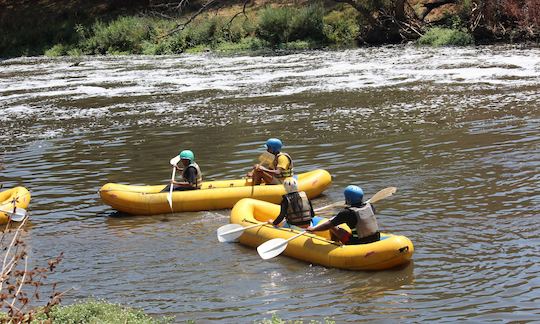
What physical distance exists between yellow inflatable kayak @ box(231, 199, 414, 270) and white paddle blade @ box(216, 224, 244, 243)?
10 cm

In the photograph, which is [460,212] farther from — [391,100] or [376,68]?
[376,68]

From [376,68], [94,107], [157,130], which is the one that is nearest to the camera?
[157,130]

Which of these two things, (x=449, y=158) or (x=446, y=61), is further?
(x=446, y=61)

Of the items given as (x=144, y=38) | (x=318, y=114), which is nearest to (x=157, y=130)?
(x=318, y=114)

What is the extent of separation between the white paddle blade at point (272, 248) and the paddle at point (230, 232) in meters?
0.70

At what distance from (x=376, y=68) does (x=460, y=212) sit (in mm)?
15243

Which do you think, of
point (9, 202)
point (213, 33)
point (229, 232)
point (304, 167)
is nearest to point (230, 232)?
point (229, 232)

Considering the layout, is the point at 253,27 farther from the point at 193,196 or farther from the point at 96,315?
the point at 96,315

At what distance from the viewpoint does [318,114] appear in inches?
721

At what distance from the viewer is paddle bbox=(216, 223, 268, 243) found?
9.57 m

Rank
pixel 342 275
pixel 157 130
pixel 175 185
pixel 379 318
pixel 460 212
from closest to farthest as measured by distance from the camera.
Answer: pixel 379 318 < pixel 342 275 < pixel 460 212 < pixel 175 185 < pixel 157 130

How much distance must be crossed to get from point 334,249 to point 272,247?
0.73 meters

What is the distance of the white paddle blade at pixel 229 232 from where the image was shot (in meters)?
9.58

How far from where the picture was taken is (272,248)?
8.84 metres
